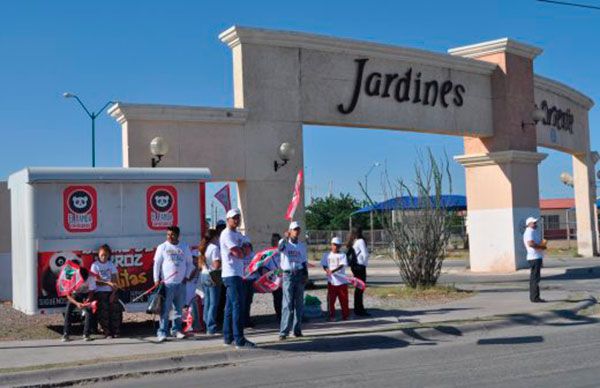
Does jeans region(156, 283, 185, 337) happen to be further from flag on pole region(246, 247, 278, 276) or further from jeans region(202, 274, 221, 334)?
flag on pole region(246, 247, 278, 276)

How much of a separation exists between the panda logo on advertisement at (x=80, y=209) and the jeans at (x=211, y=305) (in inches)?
78.3

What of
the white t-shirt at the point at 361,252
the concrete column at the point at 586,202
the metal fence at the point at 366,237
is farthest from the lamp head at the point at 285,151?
the metal fence at the point at 366,237

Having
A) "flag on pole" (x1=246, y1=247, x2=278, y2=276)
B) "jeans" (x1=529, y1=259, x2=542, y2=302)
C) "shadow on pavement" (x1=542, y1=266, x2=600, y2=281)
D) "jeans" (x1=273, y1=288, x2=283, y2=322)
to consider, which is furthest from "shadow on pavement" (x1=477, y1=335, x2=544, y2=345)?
"shadow on pavement" (x1=542, y1=266, x2=600, y2=281)

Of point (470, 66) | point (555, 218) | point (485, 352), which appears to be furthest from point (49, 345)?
point (555, 218)

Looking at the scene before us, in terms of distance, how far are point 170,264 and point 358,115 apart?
10339 mm

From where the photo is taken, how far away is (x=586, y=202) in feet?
111

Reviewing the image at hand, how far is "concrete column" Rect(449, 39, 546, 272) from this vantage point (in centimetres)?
2453

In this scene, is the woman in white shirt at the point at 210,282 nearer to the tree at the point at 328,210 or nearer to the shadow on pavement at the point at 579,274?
the shadow on pavement at the point at 579,274

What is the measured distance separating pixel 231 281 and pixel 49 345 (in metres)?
3.03

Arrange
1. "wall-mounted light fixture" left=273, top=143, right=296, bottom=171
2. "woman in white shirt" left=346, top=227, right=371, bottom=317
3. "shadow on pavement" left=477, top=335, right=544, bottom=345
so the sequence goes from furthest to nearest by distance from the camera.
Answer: "wall-mounted light fixture" left=273, top=143, right=296, bottom=171 < "woman in white shirt" left=346, top=227, right=371, bottom=317 < "shadow on pavement" left=477, top=335, right=544, bottom=345

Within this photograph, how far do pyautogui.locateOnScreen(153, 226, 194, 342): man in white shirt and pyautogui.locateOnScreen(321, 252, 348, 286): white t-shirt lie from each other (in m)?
3.21

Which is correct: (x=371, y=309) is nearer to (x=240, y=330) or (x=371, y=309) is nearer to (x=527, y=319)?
(x=527, y=319)

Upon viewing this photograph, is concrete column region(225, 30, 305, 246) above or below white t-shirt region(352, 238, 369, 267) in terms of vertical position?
above

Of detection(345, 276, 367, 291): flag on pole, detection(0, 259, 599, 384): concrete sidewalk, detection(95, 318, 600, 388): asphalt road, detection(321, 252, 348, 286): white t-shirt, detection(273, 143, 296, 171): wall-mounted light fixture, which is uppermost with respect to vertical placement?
detection(273, 143, 296, 171): wall-mounted light fixture
